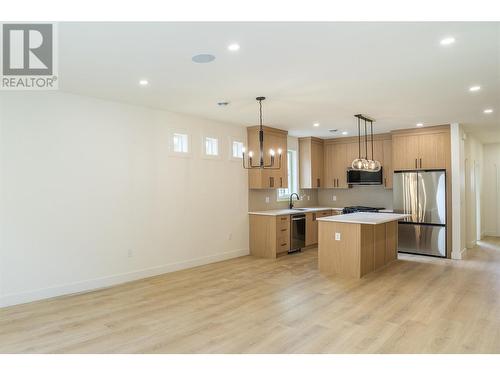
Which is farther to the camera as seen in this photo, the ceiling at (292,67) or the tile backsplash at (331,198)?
the tile backsplash at (331,198)

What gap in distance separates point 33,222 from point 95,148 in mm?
1238

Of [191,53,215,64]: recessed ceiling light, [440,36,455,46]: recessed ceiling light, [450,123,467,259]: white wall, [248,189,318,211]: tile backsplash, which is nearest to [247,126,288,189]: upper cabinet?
[248,189,318,211]: tile backsplash

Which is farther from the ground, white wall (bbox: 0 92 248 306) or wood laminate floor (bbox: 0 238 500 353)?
white wall (bbox: 0 92 248 306)

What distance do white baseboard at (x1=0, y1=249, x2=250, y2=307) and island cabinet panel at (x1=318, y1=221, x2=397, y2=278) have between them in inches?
79.3

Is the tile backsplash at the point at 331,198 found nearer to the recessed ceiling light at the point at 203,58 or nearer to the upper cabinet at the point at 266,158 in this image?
the upper cabinet at the point at 266,158

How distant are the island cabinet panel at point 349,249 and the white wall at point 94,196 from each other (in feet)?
6.63

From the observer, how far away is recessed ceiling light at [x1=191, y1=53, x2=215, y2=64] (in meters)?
3.32

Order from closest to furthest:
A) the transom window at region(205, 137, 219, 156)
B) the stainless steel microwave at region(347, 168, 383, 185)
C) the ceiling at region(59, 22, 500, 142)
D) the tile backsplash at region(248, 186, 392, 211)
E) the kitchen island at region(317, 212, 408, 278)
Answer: the ceiling at region(59, 22, 500, 142) < the kitchen island at region(317, 212, 408, 278) < the transom window at region(205, 137, 219, 156) < the tile backsplash at region(248, 186, 392, 211) < the stainless steel microwave at region(347, 168, 383, 185)

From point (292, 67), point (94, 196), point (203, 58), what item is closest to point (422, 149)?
point (292, 67)

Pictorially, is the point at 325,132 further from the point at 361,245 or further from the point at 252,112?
the point at 361,245

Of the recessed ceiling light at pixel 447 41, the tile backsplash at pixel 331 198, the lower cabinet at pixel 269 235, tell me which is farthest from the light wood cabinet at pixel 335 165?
the recessed ceiling light at pixel 447 41

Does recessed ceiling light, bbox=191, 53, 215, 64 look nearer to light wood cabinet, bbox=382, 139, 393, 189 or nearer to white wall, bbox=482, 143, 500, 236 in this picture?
light wood cabinet, bbox=382, 139, 393, 189

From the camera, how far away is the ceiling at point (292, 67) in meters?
2.82

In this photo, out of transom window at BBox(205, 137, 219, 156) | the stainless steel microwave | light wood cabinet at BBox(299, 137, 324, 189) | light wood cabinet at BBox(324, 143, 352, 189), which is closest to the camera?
transom window at BBox(205, 137, 219, 156)
